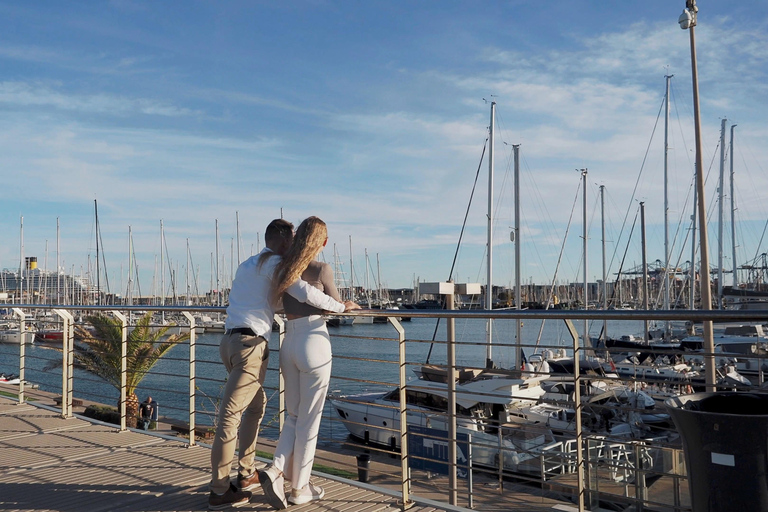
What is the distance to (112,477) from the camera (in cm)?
422

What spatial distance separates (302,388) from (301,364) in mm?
170

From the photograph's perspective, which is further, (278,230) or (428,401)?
(428,401)

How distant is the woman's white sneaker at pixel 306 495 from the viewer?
11.8 feet

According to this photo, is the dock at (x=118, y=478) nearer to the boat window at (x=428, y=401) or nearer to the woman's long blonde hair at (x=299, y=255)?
the woman's long blonde hair at (x=299, y=255)

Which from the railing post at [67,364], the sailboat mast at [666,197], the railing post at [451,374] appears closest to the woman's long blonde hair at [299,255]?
the railing post at [451,374]

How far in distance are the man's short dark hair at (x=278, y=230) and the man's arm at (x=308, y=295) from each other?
35cm

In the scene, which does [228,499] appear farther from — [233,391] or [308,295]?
[308,295]

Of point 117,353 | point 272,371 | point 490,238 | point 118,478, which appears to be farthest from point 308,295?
point 490,238

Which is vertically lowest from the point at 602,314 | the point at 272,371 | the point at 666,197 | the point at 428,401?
the point at 428,401

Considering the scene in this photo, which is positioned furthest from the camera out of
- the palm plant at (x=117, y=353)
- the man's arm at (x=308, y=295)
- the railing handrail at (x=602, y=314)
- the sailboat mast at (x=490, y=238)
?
the sailboat mast at (x=490, y=238)

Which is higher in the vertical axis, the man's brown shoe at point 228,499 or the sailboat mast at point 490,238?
the sailboat mast at point 490,238

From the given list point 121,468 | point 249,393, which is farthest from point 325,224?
point 121,468

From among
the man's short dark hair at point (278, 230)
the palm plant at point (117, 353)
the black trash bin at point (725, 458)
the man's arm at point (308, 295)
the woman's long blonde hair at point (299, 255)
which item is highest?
the man's short dark hair at point (278, 230)

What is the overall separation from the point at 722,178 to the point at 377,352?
2768cm
